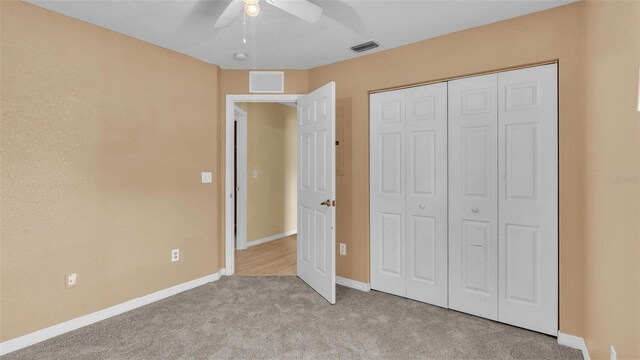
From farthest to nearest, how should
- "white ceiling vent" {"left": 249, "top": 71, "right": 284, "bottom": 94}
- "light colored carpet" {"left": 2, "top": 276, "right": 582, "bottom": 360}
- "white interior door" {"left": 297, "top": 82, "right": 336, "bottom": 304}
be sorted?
"white ceiling vent" {"left": 249, "top": 71, "right": 284, "bottom": 94}
"white interior door" {"left": 297, "top": 82, "right": 336, "bottom": 304}
"light colored carpet" {"left": 2, "top": 276, "right": 582, "bottom": 360}

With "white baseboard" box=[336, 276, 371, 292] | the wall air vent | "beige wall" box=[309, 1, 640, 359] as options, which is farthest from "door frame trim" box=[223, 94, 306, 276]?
"white baseboard" box=[336, 276, 371, 292]

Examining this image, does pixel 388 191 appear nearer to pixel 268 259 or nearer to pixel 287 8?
pixel 287 8

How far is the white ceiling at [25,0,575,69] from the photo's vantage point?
227 centimetres

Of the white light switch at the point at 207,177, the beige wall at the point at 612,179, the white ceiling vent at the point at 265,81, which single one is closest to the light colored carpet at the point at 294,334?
the beige wall at the point at 612,179

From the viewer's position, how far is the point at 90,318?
2.58 meters

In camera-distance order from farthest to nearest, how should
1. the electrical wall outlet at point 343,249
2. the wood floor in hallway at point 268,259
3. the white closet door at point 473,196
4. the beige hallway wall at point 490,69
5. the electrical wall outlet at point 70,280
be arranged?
1. the wood floor in hallway at point 268,259
2. the electrical wall outlet at point 343,249
3. the white closet door at point 473,196
4. the electrical wall outlet at point 70,280
5. the beige hallway wall at point 490,69

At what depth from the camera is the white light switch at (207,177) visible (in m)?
3.49

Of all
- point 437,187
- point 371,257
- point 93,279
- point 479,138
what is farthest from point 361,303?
point 93,279

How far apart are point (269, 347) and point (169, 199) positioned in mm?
1758

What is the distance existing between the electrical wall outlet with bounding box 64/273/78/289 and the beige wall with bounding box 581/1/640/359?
3.30m

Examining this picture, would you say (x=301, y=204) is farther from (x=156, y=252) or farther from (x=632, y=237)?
(x=632, y=237)

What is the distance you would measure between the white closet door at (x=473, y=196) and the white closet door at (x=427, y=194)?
3.1 inches

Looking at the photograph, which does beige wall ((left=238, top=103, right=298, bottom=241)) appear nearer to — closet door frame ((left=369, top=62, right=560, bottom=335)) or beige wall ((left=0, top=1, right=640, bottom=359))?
beige wall ((left=0, top=1, right=640, bottom=359))

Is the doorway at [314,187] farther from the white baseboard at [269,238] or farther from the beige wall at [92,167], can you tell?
the white baseboard at [269,238]
